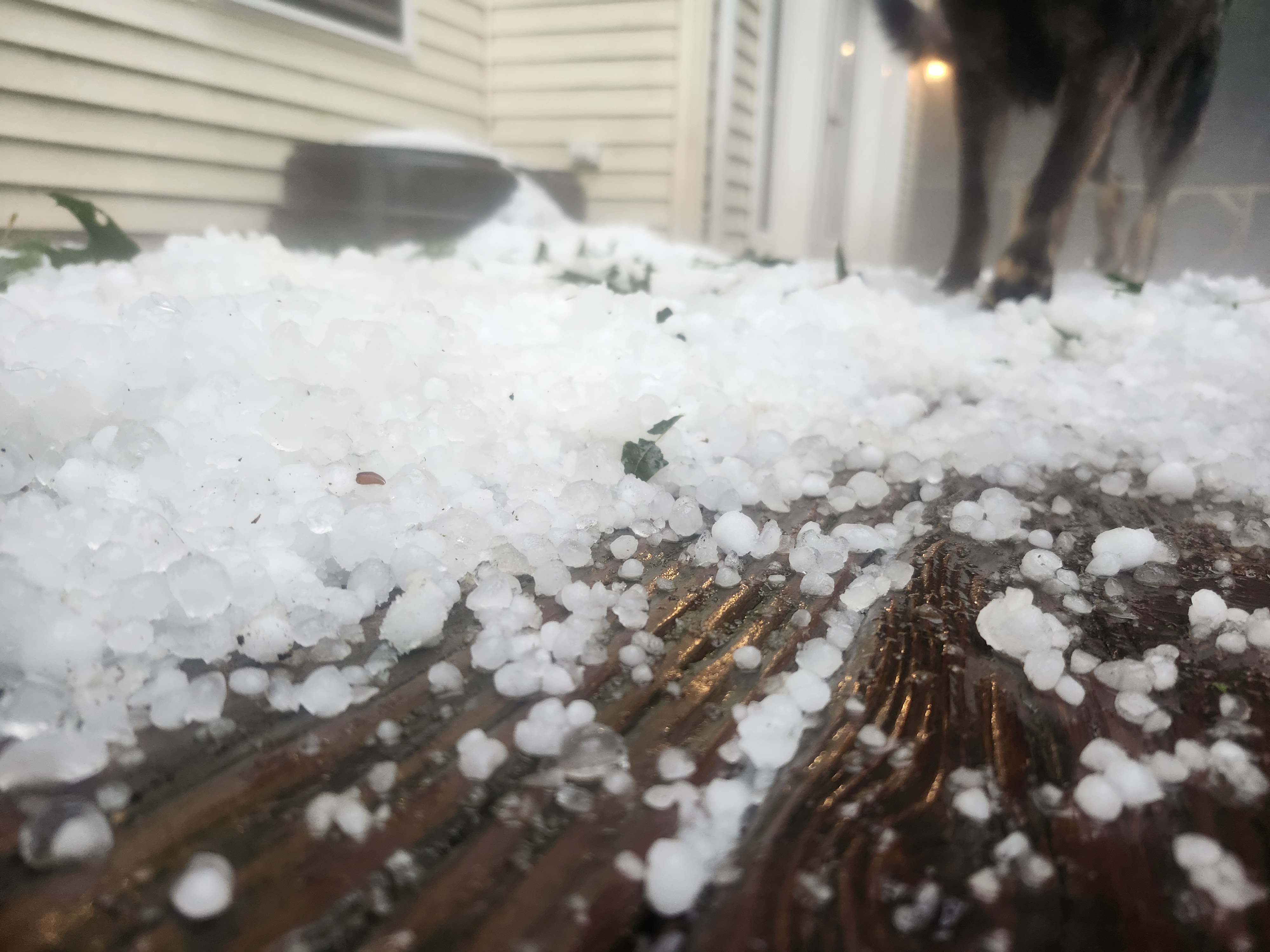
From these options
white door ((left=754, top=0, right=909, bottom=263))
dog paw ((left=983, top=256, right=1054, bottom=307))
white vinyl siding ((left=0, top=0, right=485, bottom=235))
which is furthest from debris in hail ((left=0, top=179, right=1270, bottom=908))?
white door ((left=754, top=0, right=909, bottom=263))

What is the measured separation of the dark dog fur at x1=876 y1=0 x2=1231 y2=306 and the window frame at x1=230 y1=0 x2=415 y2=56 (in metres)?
1.93

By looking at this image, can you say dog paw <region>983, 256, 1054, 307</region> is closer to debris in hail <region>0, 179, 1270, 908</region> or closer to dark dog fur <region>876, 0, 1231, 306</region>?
dark dog fur <region>876, 0, 1231, 306</region>

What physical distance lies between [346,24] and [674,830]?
320cm

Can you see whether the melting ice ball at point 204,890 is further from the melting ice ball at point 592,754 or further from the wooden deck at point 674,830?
the melting ice ball at point 592,754

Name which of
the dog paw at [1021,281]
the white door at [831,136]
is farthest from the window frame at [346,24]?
the dog paw at [1021,281]

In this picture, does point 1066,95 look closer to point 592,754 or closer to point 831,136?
point 831,136

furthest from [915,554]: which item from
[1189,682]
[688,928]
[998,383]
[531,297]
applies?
[531,297]

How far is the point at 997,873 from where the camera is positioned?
0.37 m

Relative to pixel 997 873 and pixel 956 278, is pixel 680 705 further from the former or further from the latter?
pixel 956 278

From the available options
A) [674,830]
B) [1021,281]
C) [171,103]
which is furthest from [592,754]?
[171,103]

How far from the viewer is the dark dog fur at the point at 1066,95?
5.83 feet

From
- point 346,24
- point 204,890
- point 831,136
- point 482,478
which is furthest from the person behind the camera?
point 831,136

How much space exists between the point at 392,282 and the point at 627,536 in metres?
1.22

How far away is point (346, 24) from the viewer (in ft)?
8.82
